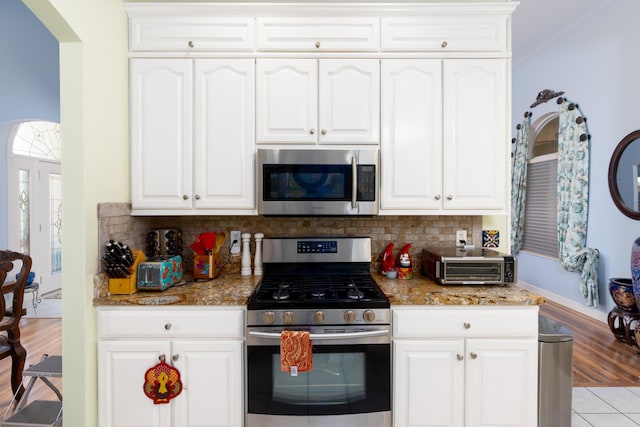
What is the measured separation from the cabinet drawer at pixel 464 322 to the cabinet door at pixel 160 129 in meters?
1.48

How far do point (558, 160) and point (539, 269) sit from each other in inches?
65.1

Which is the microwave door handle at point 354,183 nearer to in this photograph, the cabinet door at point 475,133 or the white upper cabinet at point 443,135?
the white upper cabinet at point 443,135

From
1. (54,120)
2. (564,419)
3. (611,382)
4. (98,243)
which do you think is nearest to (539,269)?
(611,382)

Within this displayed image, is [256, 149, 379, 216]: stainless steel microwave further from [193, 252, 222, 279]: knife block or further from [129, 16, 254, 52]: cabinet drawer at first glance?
[129, 16, 254, 52]: cabinet drawer

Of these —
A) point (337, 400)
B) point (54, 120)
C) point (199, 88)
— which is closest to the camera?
point (337, 400)

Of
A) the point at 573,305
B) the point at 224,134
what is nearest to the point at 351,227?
the point at 224,134

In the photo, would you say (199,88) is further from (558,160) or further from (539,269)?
(539,269)

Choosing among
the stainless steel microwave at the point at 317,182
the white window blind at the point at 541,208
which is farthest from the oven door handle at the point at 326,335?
the white window blind at the point at 541,208

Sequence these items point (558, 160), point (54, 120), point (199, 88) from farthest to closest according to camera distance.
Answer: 1. point (558, 160)
2. point (54, 120)
3. point (199, 88)

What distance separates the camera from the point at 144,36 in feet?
6.77

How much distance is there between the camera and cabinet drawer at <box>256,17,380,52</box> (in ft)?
6.79

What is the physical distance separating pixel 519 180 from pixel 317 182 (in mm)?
4582

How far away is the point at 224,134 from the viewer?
2.08 meters

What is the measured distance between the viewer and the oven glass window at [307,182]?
205 cm
